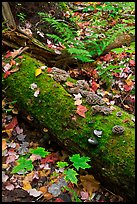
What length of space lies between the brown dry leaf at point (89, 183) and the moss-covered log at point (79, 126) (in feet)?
0.26

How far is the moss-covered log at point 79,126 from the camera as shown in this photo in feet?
9.89

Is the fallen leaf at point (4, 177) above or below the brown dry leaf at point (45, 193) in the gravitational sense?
above

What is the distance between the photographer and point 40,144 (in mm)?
3807

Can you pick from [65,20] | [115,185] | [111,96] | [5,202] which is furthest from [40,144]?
[65,20]

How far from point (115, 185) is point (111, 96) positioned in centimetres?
198

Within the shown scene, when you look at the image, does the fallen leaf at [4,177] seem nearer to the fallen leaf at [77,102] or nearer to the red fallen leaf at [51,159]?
the red fallen leaf at [51,159]

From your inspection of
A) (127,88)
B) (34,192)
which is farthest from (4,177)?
(127,88)

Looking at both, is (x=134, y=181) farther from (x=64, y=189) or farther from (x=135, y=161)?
(x=64, y=189)

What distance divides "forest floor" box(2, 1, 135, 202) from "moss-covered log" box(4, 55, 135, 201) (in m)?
0.19

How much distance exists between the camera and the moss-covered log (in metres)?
3.01

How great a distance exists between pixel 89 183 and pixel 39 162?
699 mm

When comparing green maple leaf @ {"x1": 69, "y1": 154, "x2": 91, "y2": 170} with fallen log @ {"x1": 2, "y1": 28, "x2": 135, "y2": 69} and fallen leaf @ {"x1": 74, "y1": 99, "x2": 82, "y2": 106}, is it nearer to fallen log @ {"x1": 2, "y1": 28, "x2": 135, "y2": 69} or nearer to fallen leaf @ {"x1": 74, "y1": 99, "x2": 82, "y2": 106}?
fallen leaf @ {"x1": 74, "y1": 99, "x2": 82, "y2": 106}

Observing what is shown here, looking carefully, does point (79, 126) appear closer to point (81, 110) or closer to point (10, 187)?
point (81, 110)

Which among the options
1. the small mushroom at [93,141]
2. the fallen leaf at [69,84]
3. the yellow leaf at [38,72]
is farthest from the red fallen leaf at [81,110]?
the yellow leaf at [38,72]
